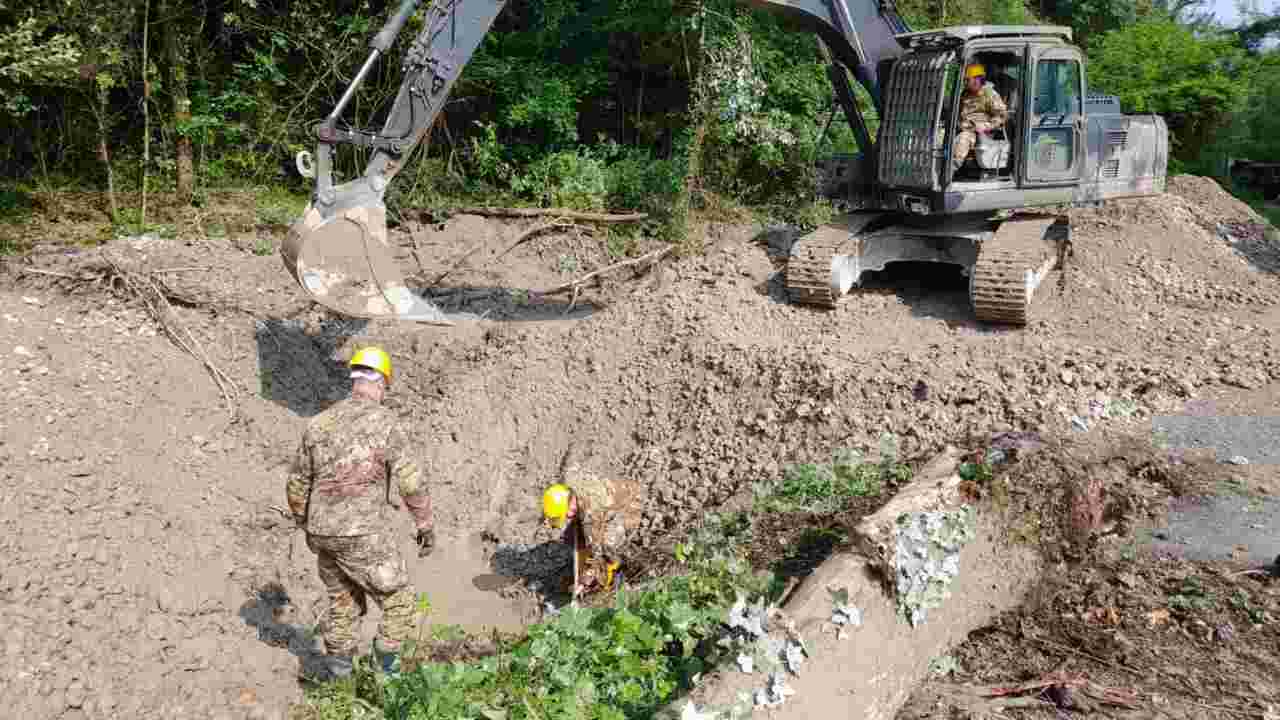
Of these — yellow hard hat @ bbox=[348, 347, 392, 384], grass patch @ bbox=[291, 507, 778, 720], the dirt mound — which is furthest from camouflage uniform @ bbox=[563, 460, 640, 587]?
the dirt mound

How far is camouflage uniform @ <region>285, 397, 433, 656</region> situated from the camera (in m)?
4.61

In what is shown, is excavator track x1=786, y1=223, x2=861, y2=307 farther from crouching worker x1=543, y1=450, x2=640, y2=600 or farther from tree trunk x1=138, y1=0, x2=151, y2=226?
tree trunk x1=138, y1=0, x2=151, y2=226

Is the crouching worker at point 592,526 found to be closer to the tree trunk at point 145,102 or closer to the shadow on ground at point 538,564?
the shadow on ground at point 538,564

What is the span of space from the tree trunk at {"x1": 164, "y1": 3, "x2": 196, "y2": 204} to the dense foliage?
0.8 inches

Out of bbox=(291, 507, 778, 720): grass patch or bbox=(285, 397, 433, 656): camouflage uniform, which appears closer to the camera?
bbox=(291, 507, 778, 720): grass patch

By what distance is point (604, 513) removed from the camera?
605 cm

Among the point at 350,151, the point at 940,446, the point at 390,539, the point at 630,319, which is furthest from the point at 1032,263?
the point at 350,151

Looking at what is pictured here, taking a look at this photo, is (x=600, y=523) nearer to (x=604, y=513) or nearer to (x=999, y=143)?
(x=604, y=513)

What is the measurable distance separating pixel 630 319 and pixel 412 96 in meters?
2.40

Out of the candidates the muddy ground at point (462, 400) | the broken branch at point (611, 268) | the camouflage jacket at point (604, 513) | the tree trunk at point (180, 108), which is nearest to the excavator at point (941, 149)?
the muddy ground at point (462, 400)

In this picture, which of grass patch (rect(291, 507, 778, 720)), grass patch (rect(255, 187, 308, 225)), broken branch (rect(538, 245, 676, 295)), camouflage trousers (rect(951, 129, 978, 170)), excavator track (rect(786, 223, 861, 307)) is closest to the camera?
grass patch (rect(291, 507, 778, 720))

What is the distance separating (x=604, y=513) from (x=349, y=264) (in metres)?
2.28

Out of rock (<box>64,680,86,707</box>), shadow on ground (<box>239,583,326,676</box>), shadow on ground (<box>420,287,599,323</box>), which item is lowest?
shadow on ground (<box>239,583,326,676</box>)

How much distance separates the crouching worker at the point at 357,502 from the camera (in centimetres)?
461
